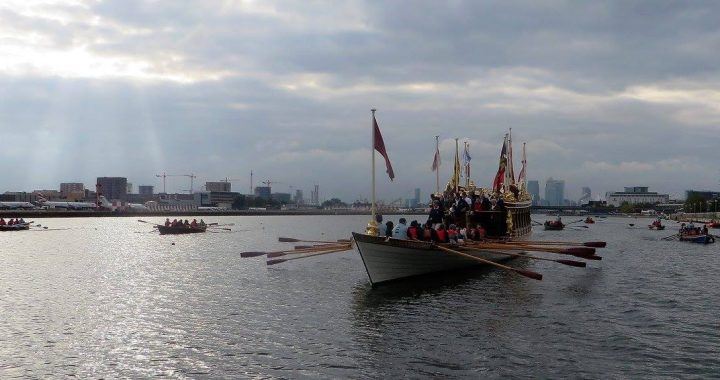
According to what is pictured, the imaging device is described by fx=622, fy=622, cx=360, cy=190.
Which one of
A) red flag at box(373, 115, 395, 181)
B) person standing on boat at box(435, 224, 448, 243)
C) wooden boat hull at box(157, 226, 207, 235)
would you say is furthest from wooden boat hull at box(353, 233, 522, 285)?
wooden boat hull at box(157, 226, 207, 235)

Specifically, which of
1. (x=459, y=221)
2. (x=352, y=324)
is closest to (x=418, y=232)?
(x=459, y=221)

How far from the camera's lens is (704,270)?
4322 cm

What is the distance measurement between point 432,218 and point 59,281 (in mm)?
22609

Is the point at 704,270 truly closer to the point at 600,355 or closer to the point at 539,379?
the point at 600,355

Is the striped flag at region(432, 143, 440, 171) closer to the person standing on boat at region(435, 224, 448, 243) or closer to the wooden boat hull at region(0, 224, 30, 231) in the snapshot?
the person standing on boat at region(435, 224, 448, 243)

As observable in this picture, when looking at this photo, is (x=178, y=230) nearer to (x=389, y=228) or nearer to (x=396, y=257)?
(x=389, y=228)

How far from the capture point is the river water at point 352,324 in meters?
18.0

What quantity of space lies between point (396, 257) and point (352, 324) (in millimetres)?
7157

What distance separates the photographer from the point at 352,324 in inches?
928

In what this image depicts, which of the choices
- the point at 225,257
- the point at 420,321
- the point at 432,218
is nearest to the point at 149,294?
the point at 420,321

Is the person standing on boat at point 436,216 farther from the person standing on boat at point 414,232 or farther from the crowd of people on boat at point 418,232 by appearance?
the person standing on boat at point 414,232

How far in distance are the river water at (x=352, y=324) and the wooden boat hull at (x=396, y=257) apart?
731 mm

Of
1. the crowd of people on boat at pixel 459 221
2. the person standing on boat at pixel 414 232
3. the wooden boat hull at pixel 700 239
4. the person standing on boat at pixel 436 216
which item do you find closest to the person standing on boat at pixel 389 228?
the crowd of people on boat at pixel 459 221

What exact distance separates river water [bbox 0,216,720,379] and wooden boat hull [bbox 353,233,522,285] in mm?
731
